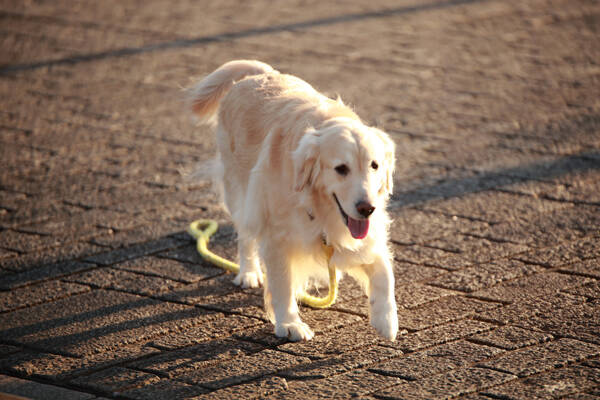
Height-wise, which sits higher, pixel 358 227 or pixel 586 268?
pixel 358 227

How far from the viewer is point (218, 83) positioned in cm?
477

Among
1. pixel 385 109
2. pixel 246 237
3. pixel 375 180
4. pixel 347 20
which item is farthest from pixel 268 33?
pixel 375 180

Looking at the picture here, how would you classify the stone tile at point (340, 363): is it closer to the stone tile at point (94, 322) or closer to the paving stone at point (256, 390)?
the paving stone at point (256, 390)

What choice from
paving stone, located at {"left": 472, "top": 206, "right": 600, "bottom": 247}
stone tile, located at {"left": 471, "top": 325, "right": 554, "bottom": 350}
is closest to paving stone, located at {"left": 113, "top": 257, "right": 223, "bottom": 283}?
stone tile, located at {"left": 471, "top": 325, "right": 554, "bottom": 350}

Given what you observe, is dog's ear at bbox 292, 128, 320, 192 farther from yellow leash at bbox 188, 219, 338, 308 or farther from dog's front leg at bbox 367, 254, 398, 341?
dog's front leg at bbox 367, 254, 398, 341

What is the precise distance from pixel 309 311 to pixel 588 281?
154 centimetres

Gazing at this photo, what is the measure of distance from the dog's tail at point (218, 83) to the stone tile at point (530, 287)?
5.83 feet

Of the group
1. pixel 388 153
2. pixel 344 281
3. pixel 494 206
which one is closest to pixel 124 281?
pixel 344 281

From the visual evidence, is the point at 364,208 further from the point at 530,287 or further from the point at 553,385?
the point at 530,287

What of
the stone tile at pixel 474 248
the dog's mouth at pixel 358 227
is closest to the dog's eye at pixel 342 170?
the dog's mouth at pixel 358 227

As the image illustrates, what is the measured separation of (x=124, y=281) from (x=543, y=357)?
2.35m

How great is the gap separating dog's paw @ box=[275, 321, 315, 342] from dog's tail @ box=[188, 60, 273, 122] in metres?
1.53

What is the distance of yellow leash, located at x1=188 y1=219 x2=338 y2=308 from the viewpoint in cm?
402

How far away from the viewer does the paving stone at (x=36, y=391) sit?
11.2 ft
